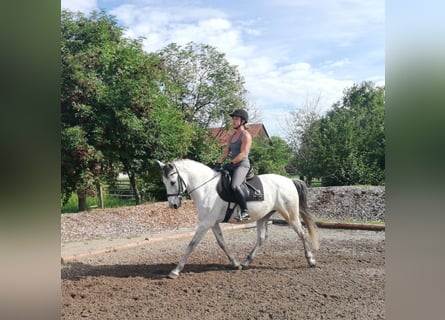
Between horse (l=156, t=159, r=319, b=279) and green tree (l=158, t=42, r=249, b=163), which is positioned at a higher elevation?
green tree (l=158, t=42, r=249, b=163)

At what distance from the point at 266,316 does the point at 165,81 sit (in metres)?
10.4

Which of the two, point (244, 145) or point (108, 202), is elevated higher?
point (244, 145)

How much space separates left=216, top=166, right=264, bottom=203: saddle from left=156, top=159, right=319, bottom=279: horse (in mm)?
63

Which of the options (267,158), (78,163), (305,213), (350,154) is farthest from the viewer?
(350,154)

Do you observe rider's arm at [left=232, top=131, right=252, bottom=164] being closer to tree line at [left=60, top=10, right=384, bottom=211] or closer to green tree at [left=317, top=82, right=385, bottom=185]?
tree line at [left=60, top=10, right=384, bottom=211]

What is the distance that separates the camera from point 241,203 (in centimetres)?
525

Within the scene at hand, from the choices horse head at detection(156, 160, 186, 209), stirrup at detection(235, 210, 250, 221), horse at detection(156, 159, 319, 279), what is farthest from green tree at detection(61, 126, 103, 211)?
stirrup at detection(235, 210, 250, 221)

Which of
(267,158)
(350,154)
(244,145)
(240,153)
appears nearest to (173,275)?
(240,153)

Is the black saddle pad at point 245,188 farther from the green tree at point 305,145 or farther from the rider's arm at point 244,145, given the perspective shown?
the green tree at point 305,145

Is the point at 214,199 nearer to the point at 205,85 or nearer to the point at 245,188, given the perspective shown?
the point at 245,188

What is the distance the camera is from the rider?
5.06 metres

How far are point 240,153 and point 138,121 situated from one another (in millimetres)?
5829

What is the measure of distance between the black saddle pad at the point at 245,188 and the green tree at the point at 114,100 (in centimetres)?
545
